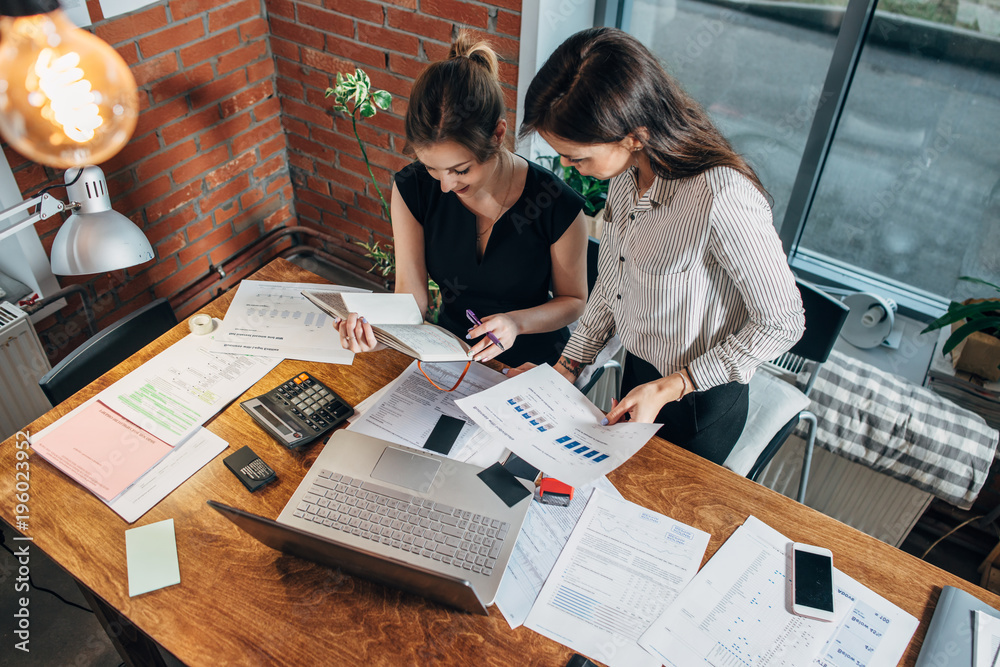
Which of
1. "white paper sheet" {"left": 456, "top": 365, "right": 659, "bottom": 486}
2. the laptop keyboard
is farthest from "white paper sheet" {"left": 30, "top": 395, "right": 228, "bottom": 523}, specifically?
"white paper sheet" {"left": 456, "top": 365, "right": 659, "bottom": 486}

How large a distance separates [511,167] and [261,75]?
147cm

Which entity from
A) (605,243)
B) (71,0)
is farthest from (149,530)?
(71,0)

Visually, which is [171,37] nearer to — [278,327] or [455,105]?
[278,327]

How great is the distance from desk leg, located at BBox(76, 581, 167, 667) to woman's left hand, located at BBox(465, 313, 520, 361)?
88 centimetres

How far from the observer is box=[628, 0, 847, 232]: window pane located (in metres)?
2.13

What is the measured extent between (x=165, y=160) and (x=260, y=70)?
1.85ft

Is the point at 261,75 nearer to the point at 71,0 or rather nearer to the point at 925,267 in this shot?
the point at 71,0

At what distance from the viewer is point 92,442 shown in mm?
1405

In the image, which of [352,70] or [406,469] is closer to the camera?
[406,469]

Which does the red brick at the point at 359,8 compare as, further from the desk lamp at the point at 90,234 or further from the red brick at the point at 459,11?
the desk lamp at the point at 90,234

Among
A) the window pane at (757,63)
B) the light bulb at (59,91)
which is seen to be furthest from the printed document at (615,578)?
the window pane at (757,63)

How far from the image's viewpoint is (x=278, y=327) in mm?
1719

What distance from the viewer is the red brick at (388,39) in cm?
237

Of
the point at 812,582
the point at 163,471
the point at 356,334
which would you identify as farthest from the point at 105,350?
the point at 812,582
